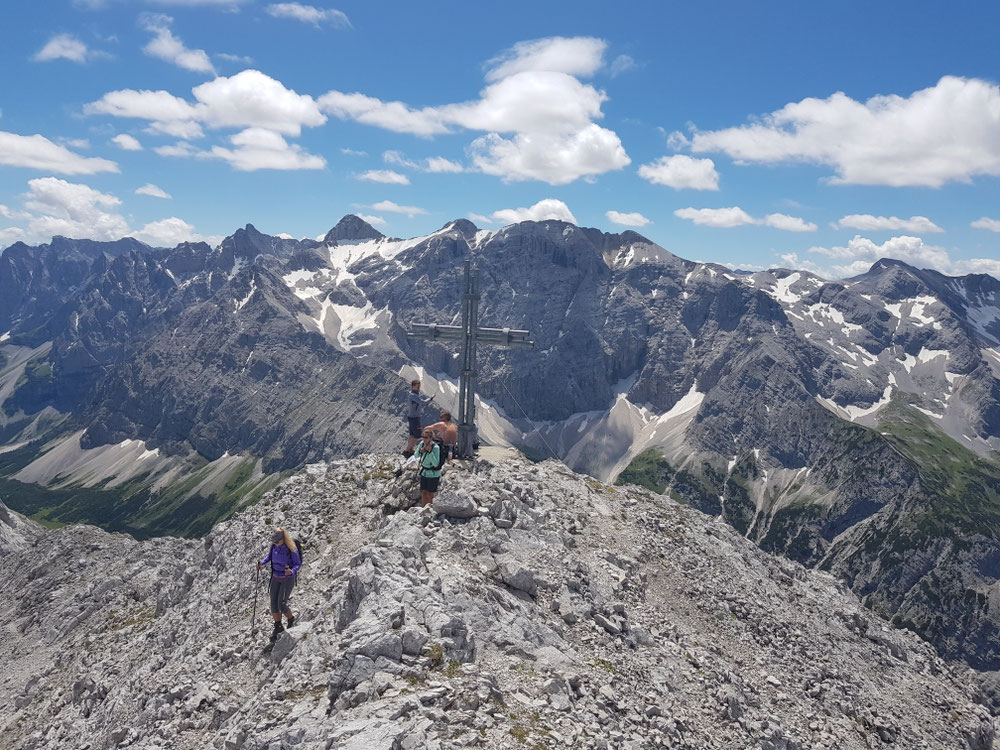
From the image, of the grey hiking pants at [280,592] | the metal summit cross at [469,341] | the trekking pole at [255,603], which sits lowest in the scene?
the trekking pole at [255,603]

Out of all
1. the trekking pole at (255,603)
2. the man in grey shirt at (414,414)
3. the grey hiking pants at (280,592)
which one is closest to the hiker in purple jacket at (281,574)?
the grey hiking pants at (280,592)

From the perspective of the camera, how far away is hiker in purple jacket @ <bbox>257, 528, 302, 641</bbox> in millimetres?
24297

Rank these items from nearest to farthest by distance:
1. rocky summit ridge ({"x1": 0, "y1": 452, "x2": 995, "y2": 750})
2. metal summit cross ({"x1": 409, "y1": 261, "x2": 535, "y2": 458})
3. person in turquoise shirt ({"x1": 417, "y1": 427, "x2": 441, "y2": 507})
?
rocky summit ridge ({"x1": 0, "y1": 452, "x2": 995, "y2": 750}) → person in turquoise shirt ({"x1": 417, "y1": 427, "x2": 441, "y2": 507}) → metal summit cross ({"x1": 409, "y1": 261, "x2": 535, "y2": 458})

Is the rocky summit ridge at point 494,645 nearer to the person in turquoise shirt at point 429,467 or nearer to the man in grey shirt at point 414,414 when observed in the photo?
the person in turquoise shirt at point 429,467

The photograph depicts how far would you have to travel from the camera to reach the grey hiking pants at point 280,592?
24328 millimetres

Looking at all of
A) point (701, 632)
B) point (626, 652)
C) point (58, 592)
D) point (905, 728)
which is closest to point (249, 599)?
point (626, 652)

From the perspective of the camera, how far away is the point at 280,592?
24578 mm

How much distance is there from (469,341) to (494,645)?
21.6 metres

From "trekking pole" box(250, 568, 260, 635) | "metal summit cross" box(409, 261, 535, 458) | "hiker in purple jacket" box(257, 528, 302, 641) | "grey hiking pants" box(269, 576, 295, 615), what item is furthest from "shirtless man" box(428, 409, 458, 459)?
"trekking pole" box(250, 568, 260, 635)

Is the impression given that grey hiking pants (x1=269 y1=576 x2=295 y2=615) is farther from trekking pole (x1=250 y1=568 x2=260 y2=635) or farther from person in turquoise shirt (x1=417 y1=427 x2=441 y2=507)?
person in turquoise shirt (x1=417 y1=427 x2=441 y2=507)

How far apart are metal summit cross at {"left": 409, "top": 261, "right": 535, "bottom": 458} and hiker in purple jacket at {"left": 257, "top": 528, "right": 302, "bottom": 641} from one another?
14.9 metres

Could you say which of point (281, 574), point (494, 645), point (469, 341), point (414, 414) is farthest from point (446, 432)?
point (494, 645)

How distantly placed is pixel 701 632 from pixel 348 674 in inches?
699

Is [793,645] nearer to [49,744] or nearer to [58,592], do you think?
[49,744]
